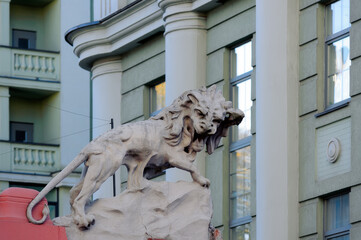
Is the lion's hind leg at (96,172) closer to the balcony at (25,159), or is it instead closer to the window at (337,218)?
the window at (337,218)

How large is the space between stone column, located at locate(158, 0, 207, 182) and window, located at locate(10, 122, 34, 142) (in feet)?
57.7

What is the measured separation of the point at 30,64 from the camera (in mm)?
55156

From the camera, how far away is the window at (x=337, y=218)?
32500 mm

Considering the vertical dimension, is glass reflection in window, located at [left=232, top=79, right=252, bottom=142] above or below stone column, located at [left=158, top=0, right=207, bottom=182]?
below

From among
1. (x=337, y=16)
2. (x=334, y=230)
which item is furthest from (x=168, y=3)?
(x=334, y=230)

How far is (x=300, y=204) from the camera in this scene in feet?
111

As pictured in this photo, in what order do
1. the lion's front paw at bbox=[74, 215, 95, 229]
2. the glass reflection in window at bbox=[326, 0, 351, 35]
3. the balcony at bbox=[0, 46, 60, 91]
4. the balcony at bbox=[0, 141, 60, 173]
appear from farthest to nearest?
the balcony at bbox=[0, 46, 60, 91]
the balcony at bbox=[0, 141, 60, 173]
the glass reflection in window at bbox=[326, 0, 351, 35]
the lion's front paw at bbox=[74, 215, 95, 229]

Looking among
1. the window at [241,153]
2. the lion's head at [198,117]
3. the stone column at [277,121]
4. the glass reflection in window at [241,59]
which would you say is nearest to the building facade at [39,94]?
the glass reflection in window at [241,59]

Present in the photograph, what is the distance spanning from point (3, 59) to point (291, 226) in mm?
22647

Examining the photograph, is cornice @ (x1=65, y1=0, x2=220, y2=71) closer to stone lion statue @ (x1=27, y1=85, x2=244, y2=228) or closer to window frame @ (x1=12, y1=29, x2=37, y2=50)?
window frame @ (x1=12, y1=29, x2=37, y2=50)

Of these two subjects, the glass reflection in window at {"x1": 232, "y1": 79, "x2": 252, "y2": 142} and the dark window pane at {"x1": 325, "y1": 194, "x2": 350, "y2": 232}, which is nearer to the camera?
the dark window pane at {"x1": 325, "y1": 194, "x2": 350, "y2": 232}

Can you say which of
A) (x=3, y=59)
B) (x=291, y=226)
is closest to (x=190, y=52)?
(x=291, y=226)

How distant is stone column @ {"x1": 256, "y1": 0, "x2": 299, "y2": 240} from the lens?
3369 cm

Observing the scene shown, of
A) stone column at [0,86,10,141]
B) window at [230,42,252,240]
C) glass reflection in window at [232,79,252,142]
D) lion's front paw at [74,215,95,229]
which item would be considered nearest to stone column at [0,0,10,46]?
stone column at [0,86,10,141]
